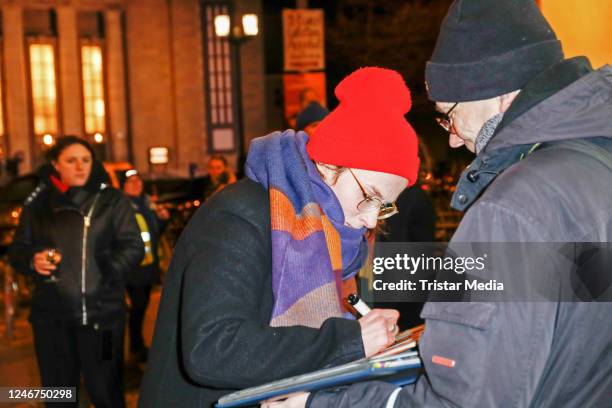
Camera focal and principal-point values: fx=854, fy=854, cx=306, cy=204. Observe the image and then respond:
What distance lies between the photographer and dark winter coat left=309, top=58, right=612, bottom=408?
1799 mm

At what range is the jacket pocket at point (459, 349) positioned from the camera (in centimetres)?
179

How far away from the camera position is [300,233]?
8.14 ft

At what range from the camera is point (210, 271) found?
2369mm

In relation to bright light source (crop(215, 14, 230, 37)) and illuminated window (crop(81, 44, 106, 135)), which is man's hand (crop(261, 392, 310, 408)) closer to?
bright light source (crop(215, 14, 230, 37))

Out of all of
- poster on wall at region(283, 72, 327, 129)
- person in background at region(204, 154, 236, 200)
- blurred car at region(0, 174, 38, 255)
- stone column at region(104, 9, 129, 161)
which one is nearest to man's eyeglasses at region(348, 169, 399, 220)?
person in background at region(204, 154, 236, 200)

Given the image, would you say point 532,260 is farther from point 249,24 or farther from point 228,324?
point 249,24

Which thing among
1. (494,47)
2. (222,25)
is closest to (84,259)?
(494,47)

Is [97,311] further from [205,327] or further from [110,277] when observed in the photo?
[205,327]

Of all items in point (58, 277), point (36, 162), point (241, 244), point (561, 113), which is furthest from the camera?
point (36, 162)

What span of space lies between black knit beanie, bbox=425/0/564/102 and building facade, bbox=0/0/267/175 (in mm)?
29577

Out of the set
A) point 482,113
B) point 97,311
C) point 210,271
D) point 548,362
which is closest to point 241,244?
point 210,271

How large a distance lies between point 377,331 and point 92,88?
31093 millimetres

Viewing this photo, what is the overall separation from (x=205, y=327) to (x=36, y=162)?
3098 cm

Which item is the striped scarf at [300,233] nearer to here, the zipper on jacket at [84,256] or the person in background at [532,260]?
the person in background at [532,260]
